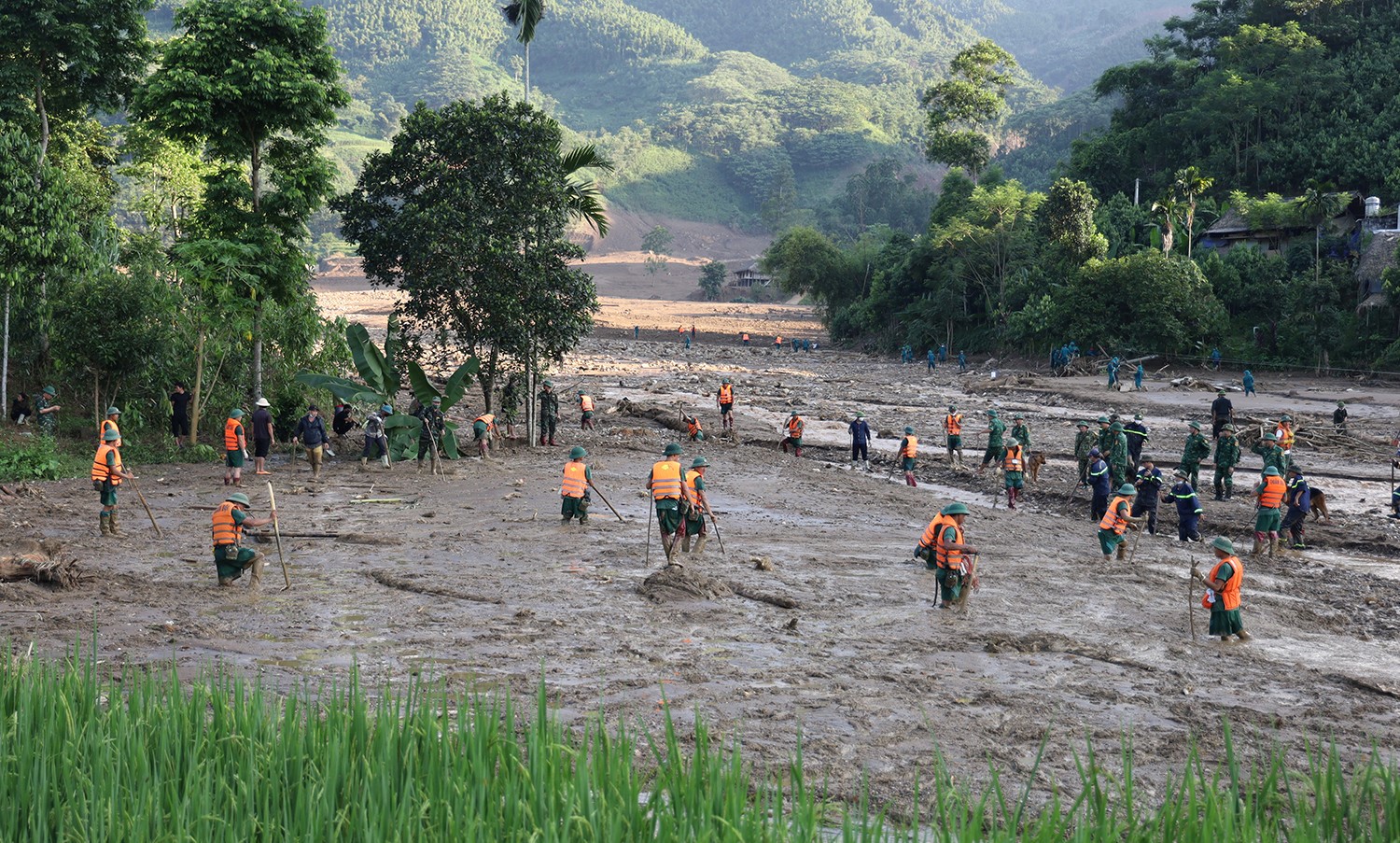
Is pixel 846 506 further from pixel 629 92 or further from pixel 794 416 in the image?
pixel 629 92

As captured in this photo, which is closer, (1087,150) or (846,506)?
(846,506)

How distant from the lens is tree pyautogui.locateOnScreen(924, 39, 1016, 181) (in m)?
65.4

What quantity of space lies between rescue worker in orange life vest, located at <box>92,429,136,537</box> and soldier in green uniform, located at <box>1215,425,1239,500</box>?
1681cm

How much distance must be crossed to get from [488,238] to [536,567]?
411 inches

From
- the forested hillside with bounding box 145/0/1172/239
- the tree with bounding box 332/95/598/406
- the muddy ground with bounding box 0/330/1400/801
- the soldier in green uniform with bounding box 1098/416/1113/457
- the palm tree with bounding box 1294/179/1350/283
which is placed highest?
the forested hillside with bounding box 145/0/1172/239

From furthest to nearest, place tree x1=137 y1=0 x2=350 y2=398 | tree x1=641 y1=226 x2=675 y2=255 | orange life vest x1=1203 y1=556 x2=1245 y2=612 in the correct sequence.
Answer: tree x1=641 y1=226 x2=675 y2=255 → tree x1=137 y1=0 x2=350 y2=398 → orange life vest x1=1203 y1=556 x2=1245 y2=612

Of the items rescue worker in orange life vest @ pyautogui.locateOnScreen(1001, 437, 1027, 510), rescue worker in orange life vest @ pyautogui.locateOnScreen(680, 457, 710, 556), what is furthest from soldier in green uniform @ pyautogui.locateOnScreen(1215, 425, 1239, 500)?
rescue worker in orange life vest @ pyautogui.locateOnScreen(680, 457, 710, 556)

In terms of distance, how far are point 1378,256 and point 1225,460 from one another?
2938 centimetres

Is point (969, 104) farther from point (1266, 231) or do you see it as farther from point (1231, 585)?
point (1231, 585)

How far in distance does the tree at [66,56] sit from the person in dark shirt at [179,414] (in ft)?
17.3

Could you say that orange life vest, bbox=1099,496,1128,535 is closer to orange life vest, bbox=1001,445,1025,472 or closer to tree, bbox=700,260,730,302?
orange life vest, bbox=1001,445,1025,472

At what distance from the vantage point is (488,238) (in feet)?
75.4

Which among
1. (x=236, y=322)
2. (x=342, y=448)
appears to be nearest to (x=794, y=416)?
(x=342, y=448)

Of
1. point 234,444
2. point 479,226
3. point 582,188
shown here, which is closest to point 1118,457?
point 582,188
